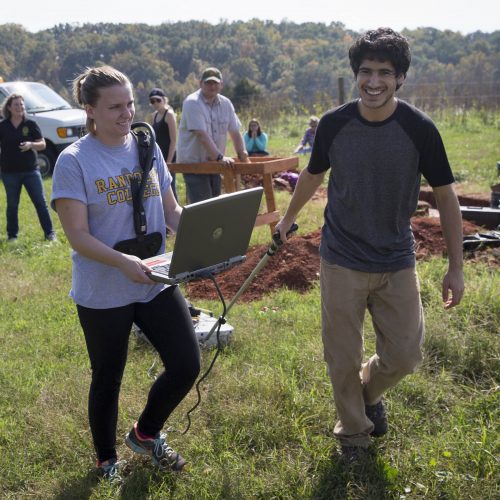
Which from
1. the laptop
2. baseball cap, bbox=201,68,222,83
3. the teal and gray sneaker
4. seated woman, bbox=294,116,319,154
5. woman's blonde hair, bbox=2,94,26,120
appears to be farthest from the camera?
seated woman, bbox=294,116,319,154

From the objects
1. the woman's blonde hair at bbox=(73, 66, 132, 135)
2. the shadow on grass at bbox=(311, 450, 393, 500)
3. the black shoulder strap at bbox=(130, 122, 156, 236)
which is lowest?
the shadow on grass at bbox=(311, 450, 393, 500)

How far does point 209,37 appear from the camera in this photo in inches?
4294

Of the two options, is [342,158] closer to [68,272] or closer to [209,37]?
[68,272]

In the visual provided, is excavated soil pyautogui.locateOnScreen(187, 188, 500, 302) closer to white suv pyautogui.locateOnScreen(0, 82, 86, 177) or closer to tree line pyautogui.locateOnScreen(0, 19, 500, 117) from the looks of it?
white suv pyautogui.locateOnScreen(0, 82, 86, 177)

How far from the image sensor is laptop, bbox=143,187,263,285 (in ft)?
9.21

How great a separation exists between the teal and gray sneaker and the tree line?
238 ft

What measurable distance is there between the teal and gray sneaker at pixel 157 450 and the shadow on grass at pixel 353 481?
0.71 meters

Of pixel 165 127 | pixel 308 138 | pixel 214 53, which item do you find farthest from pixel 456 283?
pixel 214 53

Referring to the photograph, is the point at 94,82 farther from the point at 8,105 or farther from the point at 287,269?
the point at 8,105

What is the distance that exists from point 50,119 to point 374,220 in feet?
46.2

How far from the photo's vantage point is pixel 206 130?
22.8 feet

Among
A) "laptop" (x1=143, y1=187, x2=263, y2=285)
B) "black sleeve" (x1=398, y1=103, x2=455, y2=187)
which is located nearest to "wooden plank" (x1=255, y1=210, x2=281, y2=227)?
"laptop" (x1=143, y1=187, x2=263, y2=285)

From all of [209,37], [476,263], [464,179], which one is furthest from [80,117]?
[209,37]

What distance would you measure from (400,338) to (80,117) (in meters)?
14.4
